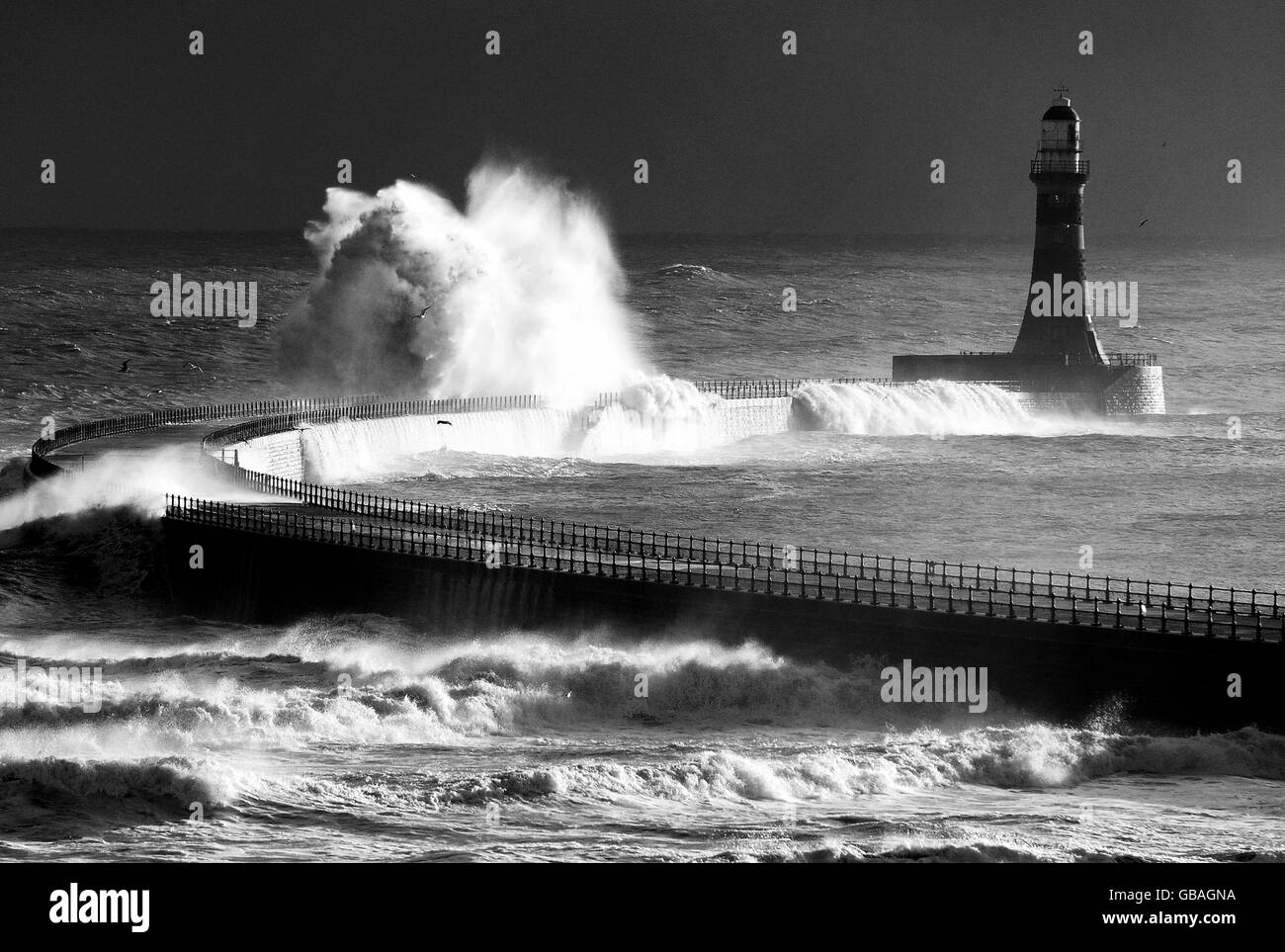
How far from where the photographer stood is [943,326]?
145750 mm

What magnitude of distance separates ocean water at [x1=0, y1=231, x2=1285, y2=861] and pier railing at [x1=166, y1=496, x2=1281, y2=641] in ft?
4.77

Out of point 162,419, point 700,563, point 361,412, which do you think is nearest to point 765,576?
point 700,563

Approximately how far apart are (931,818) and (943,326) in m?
124

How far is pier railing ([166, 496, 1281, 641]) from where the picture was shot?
2914 cm

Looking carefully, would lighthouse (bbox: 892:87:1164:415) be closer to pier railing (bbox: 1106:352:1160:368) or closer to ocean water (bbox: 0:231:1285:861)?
pier railing (bbox: 1106:352:1160:368)

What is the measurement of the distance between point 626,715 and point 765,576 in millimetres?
5648

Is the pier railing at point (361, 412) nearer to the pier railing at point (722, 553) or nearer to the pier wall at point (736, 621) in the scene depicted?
the pier railing at point (722, 553)

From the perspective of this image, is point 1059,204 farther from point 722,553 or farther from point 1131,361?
point 722,553

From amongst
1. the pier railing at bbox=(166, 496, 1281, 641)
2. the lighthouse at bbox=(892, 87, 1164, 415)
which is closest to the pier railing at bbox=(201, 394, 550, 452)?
the pier railing at bbox=(166, 496, 1281, 641)

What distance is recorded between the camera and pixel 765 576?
3547 cm

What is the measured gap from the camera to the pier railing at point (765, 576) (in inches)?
1147

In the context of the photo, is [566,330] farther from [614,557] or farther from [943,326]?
[943,326]

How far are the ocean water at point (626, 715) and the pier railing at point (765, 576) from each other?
1454 millimetres
